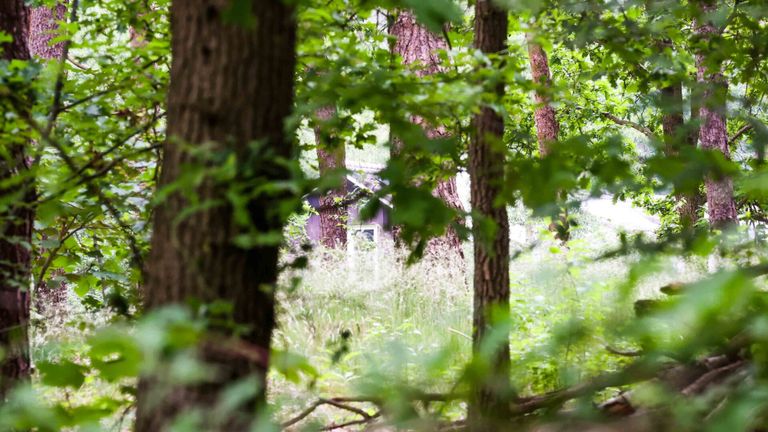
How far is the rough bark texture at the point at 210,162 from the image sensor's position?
5.74ft

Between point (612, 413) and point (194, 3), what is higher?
point (194, 3)

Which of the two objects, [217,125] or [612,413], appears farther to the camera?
[612,413]

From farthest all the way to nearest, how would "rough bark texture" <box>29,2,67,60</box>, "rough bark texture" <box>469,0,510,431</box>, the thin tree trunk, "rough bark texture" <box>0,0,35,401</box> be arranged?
"rough bark texture" <box>29,2,67,60</box> < the thin tree trunk < "rough bark texture" <box>469,0,510,431</box> < "rough bark texture" <box>0,0,35,401</box>

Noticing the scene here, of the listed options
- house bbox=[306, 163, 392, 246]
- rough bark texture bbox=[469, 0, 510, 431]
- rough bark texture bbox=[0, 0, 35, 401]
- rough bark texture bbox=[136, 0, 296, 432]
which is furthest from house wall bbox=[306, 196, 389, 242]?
rough bark texture bbox=[0, 0, 35, 401]

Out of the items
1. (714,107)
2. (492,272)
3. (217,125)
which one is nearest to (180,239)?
(217,125)

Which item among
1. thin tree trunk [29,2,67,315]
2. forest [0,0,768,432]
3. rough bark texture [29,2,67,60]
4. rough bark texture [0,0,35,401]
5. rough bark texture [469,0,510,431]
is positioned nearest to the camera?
forest [0,0,768,432]

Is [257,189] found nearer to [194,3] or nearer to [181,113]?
[181,113]

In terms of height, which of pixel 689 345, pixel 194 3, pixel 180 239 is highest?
pixel 194 3

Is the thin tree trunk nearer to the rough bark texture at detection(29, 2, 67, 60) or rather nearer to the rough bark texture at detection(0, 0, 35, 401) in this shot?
the rough bark texture at detection(29, 2, 67, 60)

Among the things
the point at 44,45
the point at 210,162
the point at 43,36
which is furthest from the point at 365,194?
the point at 43,36

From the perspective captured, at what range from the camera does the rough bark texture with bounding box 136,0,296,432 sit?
1749 millimetres

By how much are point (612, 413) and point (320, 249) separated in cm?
718

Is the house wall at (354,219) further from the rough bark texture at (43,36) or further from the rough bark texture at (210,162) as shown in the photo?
the rough bark texture at (43,36)

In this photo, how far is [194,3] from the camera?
1839mm
